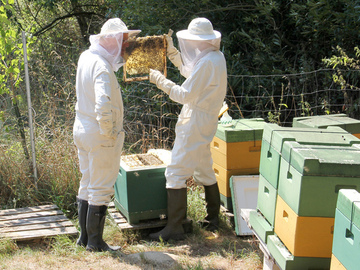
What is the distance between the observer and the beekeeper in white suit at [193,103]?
12.6ft

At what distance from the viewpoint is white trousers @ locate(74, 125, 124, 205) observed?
357cm

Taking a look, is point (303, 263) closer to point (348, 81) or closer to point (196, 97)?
point (196, 97)

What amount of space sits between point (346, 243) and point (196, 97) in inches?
80.8

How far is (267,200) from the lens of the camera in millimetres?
3211

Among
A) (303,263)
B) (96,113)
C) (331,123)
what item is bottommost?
(303,263)

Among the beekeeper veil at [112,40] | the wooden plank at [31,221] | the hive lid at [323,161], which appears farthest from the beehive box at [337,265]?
the wooden plank at [31,221]

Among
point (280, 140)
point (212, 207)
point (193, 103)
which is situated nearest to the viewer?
point (280, 140)

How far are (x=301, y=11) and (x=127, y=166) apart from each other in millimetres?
3824

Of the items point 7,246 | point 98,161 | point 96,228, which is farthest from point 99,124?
point 7,246

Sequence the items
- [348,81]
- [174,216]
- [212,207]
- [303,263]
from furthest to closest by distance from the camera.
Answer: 1. [348,81]
2. [212,207]
3. [174,216]
4. [303,263]

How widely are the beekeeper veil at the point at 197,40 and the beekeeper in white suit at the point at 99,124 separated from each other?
20.0 inches

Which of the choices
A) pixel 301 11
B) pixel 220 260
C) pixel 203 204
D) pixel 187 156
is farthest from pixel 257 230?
pixel 301 11

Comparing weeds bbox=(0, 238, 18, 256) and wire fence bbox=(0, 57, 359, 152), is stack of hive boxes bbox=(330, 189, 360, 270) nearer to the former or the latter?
weeds bbox=(0, 238, 18, 256)

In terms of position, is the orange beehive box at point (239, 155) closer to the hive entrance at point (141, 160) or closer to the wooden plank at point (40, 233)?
the hive entrance at point (141, 160)
